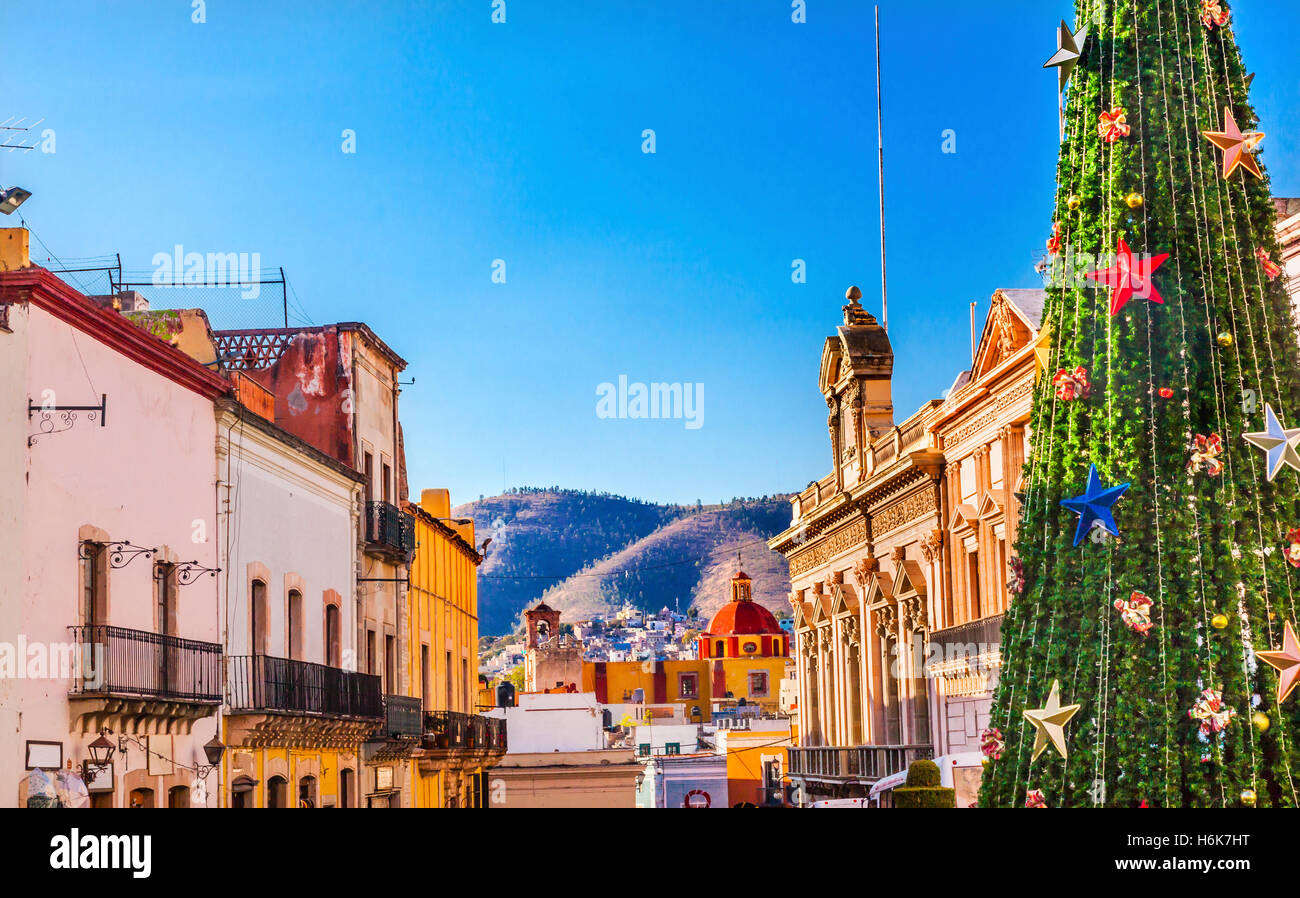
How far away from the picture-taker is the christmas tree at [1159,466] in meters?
13.7

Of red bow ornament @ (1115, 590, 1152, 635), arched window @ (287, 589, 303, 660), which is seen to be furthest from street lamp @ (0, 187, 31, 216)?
red bow ornament @ (1115, 590, 1152, 635)

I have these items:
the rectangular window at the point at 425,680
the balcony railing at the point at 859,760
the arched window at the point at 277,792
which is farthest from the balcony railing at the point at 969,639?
the arched window at the point at 277,792

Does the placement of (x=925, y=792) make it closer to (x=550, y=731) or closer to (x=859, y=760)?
(x=859, y=760)

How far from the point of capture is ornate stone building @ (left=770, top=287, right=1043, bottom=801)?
27.3 m

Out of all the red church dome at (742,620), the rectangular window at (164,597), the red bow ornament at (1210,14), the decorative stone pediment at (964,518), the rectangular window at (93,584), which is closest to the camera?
the red bow ornament at (1210,14)

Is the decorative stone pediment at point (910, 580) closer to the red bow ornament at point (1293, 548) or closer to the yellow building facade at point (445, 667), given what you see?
the yellow building facade at point (445, 667)

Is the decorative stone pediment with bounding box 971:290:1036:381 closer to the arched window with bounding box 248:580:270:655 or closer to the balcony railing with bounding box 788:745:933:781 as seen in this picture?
the balcony railing with bounding box 788:745:933:781

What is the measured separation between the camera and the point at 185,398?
20828 mm

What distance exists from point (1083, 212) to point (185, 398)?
37.6 ft

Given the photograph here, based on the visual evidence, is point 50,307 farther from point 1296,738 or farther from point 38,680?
point 1296,738

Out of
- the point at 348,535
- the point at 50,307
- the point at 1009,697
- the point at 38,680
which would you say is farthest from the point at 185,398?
the point at 1009,697

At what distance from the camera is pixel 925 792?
2191 cm

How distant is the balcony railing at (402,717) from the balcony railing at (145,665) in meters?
7.41

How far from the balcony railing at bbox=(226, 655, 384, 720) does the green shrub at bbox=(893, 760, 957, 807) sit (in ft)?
27.1
